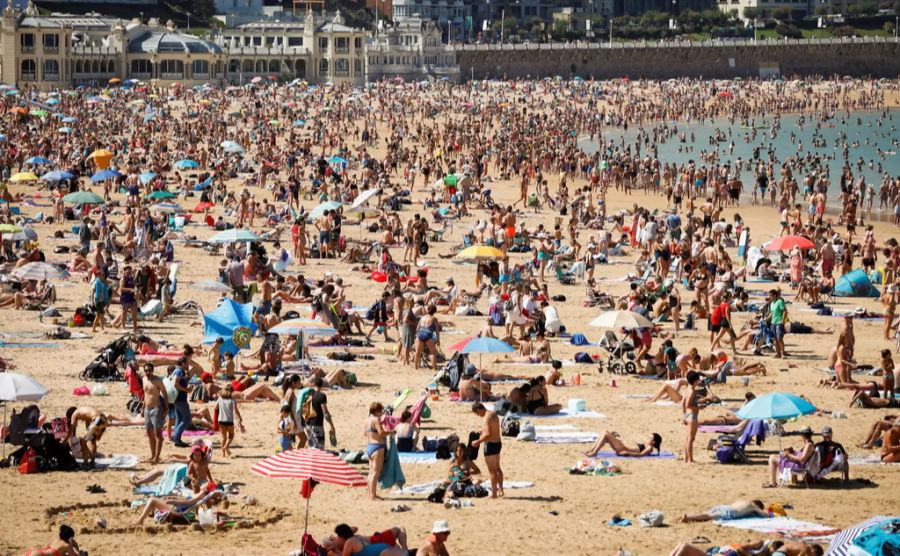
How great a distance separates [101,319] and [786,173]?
83.3ft

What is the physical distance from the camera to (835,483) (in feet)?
43.1

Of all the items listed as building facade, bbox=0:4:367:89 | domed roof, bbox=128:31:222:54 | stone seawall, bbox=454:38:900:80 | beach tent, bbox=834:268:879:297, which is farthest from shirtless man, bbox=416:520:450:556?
stone seawall, bbox=454:38:900:80

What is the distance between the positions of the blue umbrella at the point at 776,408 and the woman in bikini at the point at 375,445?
11.2ft

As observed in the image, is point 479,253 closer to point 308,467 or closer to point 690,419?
point 690,419

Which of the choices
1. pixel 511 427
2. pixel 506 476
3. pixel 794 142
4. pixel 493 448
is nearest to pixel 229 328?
pixel 511 427

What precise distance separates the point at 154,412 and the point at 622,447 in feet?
13.7

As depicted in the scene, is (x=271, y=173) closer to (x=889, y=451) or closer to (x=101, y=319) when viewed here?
(x=101, y=319)

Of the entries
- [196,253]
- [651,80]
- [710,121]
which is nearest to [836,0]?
[651,80]

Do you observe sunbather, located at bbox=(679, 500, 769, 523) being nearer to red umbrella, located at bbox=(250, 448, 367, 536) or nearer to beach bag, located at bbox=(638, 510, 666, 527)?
beach bag, located at bbox=(638, 510, 666, 527)

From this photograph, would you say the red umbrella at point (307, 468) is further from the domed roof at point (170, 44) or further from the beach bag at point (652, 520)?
the domed roof at point (170, 44)

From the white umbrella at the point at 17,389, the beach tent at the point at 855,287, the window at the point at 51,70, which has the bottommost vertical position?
the beach tent at the point at 855,287

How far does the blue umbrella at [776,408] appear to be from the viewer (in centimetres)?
1357

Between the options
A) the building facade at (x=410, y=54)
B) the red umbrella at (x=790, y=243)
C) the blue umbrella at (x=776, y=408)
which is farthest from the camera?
the building facade at (x=410, y=54)

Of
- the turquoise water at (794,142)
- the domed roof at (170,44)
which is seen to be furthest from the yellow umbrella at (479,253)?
the domed roof at (170,44)
